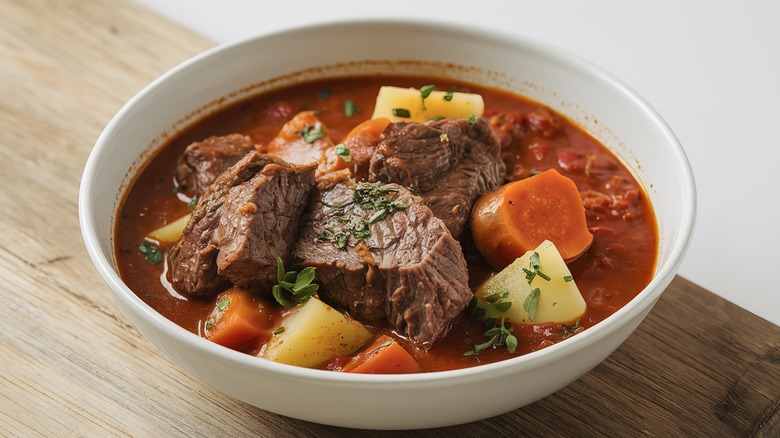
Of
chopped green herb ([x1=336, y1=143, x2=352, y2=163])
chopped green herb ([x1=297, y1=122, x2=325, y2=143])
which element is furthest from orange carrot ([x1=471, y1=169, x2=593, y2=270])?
chopped green herb ([x1=297, y1=122, x2=325, y2=143])

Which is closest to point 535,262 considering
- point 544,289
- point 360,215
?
point 544,289

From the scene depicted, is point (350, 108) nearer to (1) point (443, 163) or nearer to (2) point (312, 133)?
(2) point (312, 133)

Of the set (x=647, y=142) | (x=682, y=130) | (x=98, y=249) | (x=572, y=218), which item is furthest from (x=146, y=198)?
(x=682, y=130)

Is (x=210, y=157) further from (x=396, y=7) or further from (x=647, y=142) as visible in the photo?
(x=396, y=7)

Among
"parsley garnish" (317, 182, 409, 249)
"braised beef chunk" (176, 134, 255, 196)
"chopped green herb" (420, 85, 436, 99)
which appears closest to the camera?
"parsley garnish" (317, 182, 409, 249)

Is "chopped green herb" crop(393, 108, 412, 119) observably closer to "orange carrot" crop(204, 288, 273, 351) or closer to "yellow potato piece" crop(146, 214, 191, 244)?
"yellow potato piece" crop(146, 214, 191, 244)

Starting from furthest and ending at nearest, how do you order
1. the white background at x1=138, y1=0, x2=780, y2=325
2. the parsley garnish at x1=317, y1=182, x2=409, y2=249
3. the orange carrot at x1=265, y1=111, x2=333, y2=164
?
1. the white background at x1=138, y1=0, x2=780, y2=325
2. the orange carrot at x1=265, y1=111, x2=333, y2=164
3. the parsley garnish at x1=317, y1=182, x2=409, y2=249
